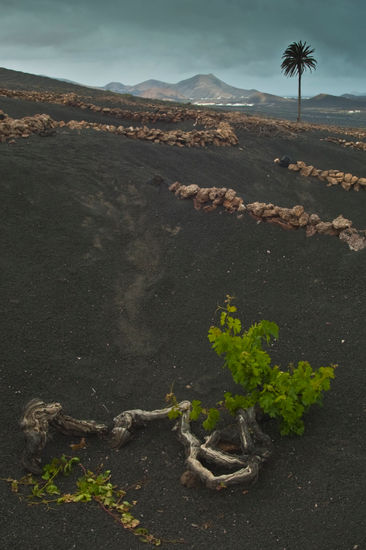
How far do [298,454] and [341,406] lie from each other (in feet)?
3.86

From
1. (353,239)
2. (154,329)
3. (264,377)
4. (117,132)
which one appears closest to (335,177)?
(353,239)

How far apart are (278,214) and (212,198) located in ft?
6.01

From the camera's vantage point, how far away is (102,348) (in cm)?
743

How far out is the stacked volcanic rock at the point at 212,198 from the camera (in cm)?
1075

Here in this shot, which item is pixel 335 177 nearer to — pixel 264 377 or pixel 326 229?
pixel 326 229

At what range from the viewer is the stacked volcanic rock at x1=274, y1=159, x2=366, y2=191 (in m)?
16.7

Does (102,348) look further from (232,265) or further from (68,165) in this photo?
(68,165)

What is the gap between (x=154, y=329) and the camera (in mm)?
8062

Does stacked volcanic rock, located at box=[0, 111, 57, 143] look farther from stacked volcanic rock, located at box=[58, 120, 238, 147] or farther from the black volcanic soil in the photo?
stacked volcanic rock, located at box=[58, 120, 238, 147]

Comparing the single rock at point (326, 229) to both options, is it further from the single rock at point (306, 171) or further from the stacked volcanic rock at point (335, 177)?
the single rock at point (306, 171)

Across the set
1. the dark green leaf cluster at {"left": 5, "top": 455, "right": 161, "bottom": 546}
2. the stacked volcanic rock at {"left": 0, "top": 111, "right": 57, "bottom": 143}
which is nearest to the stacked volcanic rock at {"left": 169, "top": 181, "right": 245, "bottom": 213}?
the stacked volcanic rock at {"left": 0, "top": 111, "right": 57, "bottom": 143}

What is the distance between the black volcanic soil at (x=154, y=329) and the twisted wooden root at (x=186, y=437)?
0.66 feet

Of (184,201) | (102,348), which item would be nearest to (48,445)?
(102,348)

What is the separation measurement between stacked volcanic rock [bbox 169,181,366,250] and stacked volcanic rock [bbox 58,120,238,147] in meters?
5.17
